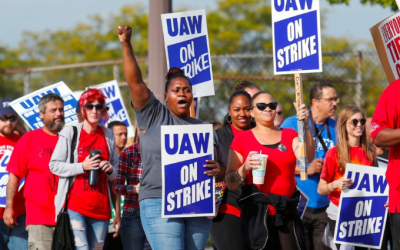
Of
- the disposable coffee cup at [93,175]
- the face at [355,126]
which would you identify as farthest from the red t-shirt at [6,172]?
the face at [355,126]

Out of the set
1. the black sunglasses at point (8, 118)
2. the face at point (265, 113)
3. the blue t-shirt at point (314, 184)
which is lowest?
the blue t-shirt at point (314, 184)

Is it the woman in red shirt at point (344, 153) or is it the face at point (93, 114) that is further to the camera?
the woman in red shirt at point (344, 153)

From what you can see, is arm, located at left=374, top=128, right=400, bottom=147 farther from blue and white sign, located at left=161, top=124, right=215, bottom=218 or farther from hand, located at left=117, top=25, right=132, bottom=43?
hand, located at left=117, top=25, right=132, bottom=43

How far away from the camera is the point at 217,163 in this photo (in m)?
5.42

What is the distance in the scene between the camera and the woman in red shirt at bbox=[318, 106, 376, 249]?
6988 mm

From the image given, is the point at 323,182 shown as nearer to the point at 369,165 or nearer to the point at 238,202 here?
the point at 369,165

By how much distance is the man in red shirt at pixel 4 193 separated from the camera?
25.5 feet

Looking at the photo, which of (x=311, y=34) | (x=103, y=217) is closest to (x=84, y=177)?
(x=103, y=217)

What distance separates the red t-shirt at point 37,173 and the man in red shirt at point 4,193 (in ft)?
1.99

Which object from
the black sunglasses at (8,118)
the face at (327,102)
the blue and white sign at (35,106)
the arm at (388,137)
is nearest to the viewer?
the arm at (388,137)

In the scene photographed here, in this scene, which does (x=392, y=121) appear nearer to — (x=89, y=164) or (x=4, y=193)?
(x=89, y=164)

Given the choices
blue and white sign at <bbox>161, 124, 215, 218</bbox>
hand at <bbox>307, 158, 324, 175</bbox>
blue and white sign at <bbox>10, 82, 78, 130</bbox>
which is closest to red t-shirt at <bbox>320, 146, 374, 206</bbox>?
hand at <bbox>307, 158, 324, 175</bbox>

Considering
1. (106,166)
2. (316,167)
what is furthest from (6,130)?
(316,167)

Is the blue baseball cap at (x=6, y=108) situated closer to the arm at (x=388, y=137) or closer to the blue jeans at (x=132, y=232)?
the blue jeans at (x=132, y=232)
